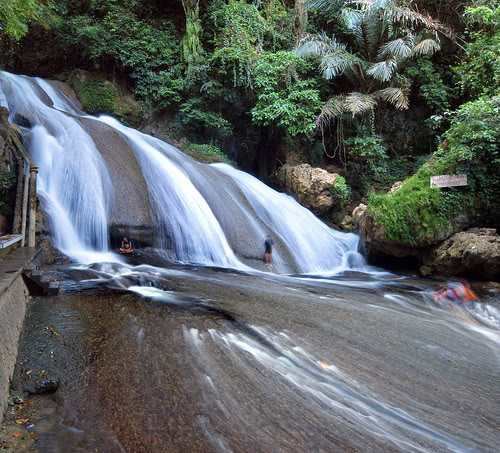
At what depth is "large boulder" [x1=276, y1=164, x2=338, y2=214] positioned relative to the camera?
12.2 meters

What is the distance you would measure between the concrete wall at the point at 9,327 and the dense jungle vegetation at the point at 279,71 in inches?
406

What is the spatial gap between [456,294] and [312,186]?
676 centimetres

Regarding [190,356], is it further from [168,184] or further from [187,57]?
[187,57]

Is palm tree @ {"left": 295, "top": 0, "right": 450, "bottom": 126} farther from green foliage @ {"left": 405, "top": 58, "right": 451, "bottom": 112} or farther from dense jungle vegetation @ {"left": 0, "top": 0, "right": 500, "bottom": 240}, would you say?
green foliage @ {"left": 405, "top": 58, "right": 451, "bottom": 112}

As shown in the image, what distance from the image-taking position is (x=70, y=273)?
550 centimetres

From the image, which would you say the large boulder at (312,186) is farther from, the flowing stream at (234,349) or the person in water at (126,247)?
the person in water at (126,247)

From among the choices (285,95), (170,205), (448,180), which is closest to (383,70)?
(285,95)

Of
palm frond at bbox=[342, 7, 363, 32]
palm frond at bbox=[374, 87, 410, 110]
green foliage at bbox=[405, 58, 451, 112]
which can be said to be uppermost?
palm frond at bbox=[342, 7, 363, 32]

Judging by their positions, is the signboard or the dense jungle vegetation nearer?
the signboard

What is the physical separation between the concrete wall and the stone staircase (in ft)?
0.77

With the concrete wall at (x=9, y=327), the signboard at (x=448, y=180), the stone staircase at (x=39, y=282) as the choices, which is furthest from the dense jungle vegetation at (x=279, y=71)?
the concrete wall at (x=9, y=327)

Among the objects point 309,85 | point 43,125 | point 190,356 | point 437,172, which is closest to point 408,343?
point 190,356

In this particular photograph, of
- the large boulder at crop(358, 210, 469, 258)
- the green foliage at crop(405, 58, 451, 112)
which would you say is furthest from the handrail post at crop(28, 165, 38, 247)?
the green foliage at crop(405, 58, 451, 112)

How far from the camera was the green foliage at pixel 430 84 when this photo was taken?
1275 centimetres
